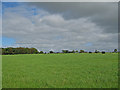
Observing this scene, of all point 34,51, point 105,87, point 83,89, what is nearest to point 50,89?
point 83,89

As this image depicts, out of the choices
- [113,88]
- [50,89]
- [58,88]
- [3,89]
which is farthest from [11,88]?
[113,88]

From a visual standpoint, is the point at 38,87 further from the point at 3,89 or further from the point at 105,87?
the point at 105,87

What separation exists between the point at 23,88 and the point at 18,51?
121234mm

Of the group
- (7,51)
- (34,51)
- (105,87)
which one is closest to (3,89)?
(105,87)

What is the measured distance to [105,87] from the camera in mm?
6824

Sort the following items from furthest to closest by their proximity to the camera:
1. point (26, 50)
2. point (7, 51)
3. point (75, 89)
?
point (26, 50) < point (7, 51) < point (75, 89)

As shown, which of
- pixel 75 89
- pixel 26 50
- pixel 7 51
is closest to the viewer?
pixel 75 89

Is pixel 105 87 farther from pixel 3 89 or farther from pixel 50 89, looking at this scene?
pixel 3 89

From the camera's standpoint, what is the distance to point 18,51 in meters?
121

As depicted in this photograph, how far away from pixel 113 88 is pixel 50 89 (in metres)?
3.65

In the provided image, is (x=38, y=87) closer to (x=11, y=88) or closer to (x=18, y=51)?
(x=11, y=88)

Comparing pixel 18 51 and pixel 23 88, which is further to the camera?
pixel 18 51

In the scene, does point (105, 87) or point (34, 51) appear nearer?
point (105, 87)

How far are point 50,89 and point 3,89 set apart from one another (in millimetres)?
2709
